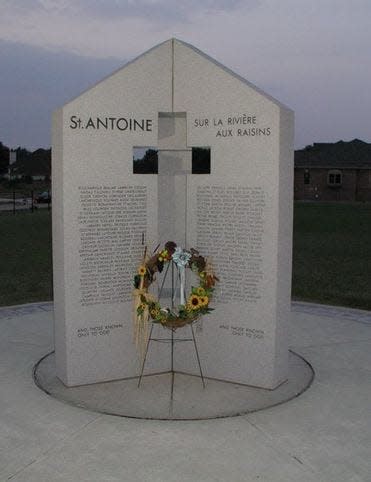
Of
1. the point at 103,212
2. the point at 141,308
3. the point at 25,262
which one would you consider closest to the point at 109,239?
the point at 103,212

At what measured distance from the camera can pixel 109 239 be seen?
694 cm

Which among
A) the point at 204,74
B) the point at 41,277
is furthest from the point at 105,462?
the point at 41,277

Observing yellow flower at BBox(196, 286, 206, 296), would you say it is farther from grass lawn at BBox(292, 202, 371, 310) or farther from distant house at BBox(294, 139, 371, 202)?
distant house at BBox(294, 139, 371, 202)

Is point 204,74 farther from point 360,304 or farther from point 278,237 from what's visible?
point 360,304

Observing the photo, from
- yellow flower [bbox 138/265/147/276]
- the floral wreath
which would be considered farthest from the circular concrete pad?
yellow flower [bbox 138/265/147/276]

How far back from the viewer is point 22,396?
656 centimetres

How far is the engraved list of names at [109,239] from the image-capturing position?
6805 mm

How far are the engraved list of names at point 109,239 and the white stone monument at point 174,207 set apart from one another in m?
0.01

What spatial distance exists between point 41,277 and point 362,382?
31.2 ft

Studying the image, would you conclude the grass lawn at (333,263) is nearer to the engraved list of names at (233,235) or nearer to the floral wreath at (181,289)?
the engraved list of names at (233,235)

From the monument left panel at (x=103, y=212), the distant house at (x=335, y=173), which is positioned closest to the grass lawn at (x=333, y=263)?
the monument left panel at (x=103, y=212)

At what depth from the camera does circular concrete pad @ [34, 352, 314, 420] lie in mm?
6195

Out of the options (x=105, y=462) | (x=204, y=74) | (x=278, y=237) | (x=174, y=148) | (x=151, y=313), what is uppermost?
(x=204, y=74)

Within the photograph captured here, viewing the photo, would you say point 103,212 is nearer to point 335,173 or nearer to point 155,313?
point 155,313
